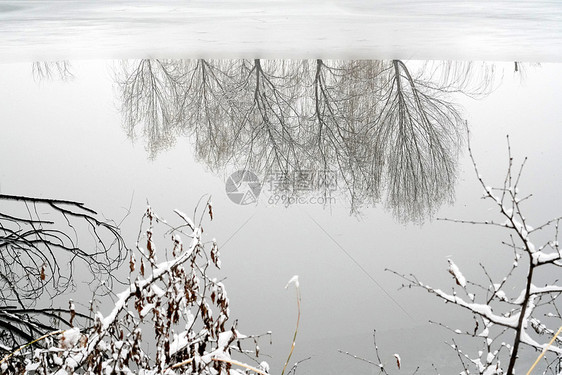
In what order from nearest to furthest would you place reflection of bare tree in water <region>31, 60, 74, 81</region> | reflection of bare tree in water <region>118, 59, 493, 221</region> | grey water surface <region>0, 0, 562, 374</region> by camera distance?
1. grey water surface <region>0, 0, 562, 374</region>
2. reflection of bare tree in water <region>118, 59, 493, 221</region>
3. reflection of bare tree in water <region>31, 60, 74, 81</region>

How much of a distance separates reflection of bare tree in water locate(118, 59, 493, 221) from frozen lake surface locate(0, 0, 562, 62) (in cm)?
24

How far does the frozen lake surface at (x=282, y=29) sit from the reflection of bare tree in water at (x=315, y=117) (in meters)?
0.24

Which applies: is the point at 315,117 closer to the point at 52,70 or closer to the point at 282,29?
the point at 282,29

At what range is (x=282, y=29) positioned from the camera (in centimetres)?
461

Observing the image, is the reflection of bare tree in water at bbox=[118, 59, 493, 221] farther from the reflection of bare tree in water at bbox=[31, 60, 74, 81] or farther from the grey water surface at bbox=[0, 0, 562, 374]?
the reflection of bare tree in water at bbox=[31, 60, 74, 81]

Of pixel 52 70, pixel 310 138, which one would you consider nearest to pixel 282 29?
pixel 310 138

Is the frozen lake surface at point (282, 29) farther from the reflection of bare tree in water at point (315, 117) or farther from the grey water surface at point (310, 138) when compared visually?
the reflection of bare tree in water at point (315, 117)

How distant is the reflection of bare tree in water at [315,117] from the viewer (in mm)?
5574

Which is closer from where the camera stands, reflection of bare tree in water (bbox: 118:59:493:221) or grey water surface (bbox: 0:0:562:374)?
grey water surface (bbox: 0:0:562:374)

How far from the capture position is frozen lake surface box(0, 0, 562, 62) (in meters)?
3.97

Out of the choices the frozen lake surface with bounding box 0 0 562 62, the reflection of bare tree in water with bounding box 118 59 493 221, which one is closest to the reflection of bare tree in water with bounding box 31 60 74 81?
the frozen lake surface with bounding box 0 0 562 62

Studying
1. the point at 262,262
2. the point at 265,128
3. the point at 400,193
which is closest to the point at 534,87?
the point at 400,193

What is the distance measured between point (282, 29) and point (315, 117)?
4.25ft

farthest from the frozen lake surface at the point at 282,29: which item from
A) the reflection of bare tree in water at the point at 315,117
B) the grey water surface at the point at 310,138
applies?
the reflection of bare tree in water at the point at 315,117
